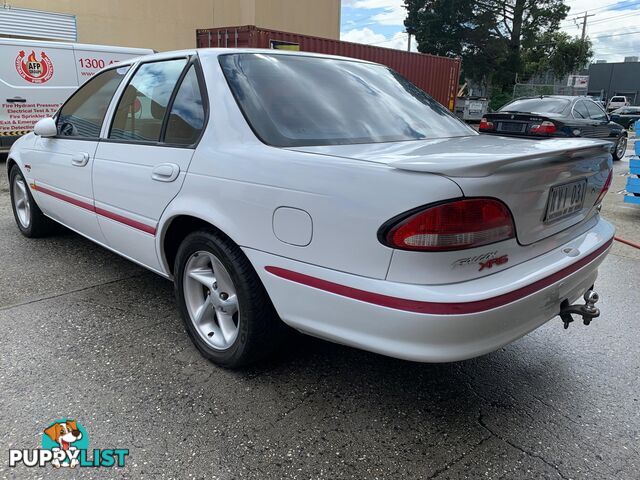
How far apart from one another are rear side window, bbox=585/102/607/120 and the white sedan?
10.7 m

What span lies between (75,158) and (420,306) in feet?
9.28

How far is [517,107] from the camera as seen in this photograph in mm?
11680

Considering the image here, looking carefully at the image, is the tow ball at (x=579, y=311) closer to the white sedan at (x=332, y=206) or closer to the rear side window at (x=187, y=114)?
the white sedan at (x=332, y=206)

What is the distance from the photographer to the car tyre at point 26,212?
4.78 meters

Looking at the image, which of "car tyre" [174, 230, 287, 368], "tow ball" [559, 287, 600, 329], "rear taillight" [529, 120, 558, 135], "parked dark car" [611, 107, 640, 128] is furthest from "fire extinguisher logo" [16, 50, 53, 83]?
"parked dark car" [611, 107, 640, 128]

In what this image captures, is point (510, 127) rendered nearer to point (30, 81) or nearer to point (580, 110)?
point (580, 110)

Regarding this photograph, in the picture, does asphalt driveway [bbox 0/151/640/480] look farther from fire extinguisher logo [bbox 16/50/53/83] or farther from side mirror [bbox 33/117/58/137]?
fire extinguisher logo [bbox 16/50/53/83]

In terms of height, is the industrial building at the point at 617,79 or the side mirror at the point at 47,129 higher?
the industrial building at the point at 617,79

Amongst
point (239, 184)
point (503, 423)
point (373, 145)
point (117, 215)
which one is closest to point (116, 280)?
point (117, 215)

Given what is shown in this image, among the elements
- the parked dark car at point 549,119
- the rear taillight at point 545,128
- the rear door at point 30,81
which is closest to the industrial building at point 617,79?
the parked dark car at point 549,119

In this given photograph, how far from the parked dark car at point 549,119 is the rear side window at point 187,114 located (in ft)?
28.6

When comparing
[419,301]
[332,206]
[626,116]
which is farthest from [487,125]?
[626,116]

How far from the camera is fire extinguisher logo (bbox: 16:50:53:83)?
992 centimetres

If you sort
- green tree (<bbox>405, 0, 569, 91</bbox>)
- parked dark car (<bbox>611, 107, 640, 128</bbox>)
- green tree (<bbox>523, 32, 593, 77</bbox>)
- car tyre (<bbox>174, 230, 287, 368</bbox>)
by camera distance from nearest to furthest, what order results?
car tyre (<bbox>174, 230, 287, 368</bbox>) → parked dark car (<bbox>611, 107, 640, 128</bbox>) → green tree (<bbox>405, 0, 569, 91</bbox>) → green tree (<bbox>523, 32, 593, 77</bbox>)
